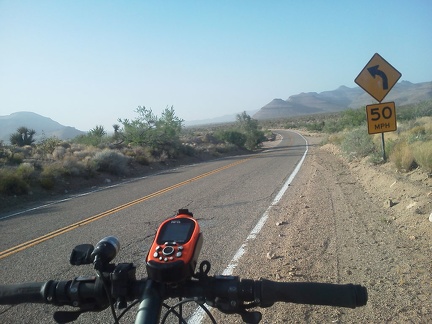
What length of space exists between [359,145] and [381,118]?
5.96m

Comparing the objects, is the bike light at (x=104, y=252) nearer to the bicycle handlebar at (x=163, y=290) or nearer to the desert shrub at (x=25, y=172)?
the bicycle handlebar at (x=163, y=290)

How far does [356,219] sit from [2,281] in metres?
6.22

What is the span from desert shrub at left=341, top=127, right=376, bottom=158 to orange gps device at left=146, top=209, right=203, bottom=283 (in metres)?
17.3

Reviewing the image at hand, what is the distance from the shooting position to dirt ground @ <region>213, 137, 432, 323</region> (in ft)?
13.9

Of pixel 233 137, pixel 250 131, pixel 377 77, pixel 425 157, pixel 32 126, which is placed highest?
pixel 32 126

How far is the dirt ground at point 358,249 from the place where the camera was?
423cm

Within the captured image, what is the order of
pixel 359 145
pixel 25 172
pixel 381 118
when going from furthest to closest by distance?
pixel 359 145
pixel 25 172
pixel 381 118

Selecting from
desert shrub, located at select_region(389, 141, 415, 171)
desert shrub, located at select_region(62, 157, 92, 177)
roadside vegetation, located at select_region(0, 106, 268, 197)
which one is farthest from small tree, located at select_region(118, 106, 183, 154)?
desert shrub, located at select_region(389, 141, 415, 171)

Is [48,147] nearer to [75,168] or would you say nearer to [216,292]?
[75,168]

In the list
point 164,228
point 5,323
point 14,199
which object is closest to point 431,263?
point 164,228

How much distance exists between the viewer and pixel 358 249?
616cm

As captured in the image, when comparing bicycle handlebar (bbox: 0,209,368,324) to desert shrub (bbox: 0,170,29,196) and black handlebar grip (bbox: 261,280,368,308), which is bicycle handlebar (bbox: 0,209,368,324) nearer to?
black handlebar grip (bbox: 261,280,368,308)

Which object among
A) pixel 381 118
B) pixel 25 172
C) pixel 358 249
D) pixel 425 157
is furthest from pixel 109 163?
pixel 358 249

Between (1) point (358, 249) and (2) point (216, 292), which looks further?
(1) point (358, 249)
